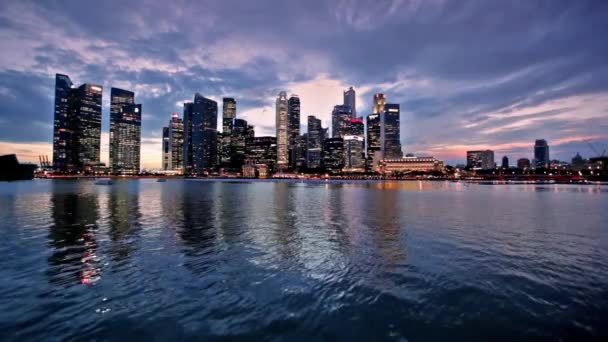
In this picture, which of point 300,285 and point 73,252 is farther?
point 73,252

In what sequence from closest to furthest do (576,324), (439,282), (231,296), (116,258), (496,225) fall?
(576,324) → (231,296) → (439,282) → (116,258) → (496,225)

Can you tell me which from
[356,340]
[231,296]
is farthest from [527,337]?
[231,296]

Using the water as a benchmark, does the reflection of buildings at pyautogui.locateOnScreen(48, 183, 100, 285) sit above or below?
above

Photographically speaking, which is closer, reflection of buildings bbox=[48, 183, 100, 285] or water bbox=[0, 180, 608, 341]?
water bbox=[0, 180, 608, 341]

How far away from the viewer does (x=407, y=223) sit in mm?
34312

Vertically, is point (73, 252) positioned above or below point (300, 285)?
above

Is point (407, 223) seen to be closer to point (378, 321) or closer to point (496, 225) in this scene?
point (496, 225)

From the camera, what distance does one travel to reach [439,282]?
1534cm

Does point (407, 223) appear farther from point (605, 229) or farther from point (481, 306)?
point (481, 306)

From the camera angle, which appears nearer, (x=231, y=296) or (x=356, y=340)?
(x=356, y=340)

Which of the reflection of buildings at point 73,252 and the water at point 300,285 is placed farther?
the reflection of buildings at point 73,252

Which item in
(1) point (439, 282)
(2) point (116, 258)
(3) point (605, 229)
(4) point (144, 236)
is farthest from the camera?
(3) point (605, 229)

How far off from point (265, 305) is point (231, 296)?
184 centimetres

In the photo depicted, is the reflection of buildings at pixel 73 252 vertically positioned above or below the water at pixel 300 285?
above
